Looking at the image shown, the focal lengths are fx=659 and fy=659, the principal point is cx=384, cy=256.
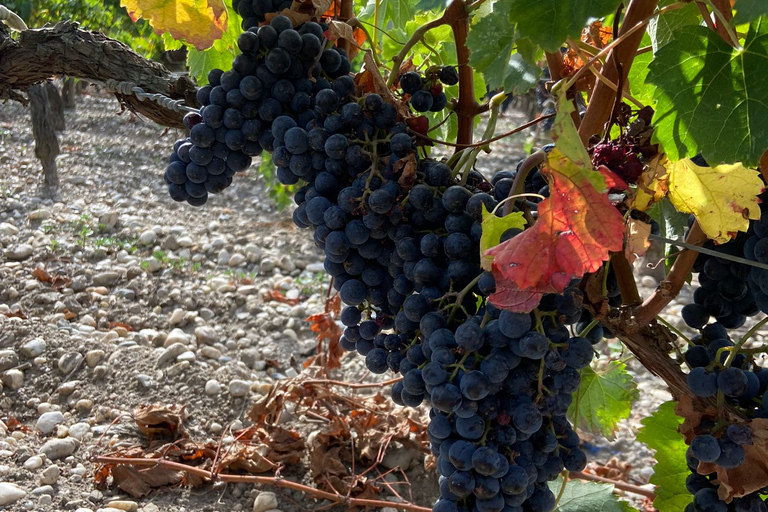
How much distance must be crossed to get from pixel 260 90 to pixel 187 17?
0.27 metres

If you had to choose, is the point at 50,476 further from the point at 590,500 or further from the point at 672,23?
the point at 672,23

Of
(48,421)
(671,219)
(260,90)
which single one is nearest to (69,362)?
(48,421)

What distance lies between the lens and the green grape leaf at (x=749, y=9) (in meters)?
0.68

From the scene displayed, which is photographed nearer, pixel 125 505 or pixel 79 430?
pixel 125 505

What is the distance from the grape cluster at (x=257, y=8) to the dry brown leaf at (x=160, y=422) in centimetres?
133

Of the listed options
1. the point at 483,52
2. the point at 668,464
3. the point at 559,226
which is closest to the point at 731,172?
the point at 559,226

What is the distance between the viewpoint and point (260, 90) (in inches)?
43.8

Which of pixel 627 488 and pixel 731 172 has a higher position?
pixel 731 172

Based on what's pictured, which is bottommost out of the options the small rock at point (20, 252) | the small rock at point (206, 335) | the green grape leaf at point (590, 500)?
the small rock at point (206, 335)

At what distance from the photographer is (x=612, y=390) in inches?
57.1

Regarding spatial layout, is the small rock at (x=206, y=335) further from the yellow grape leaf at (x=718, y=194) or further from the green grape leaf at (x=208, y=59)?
the yellow grape leaf at (x=718, y=194)

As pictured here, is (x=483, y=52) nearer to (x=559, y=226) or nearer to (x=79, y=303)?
(x=559, y=226)

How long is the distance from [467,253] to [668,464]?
73 centimetres

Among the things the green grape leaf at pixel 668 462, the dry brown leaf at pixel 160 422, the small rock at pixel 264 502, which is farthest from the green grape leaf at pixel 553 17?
the dry brown leaf at pixel 160 422
